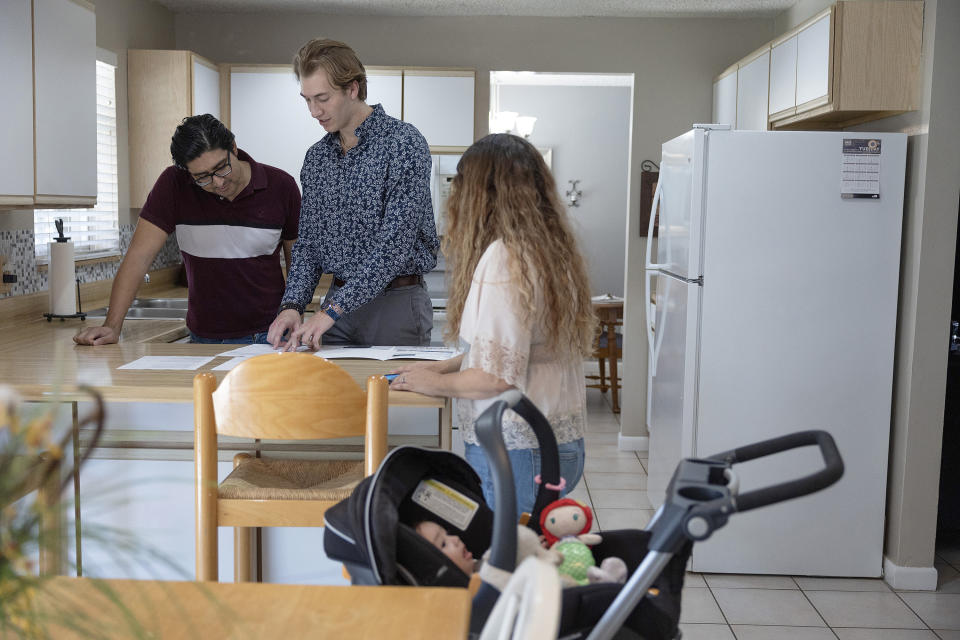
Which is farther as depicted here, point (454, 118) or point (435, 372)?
point (454, 118)

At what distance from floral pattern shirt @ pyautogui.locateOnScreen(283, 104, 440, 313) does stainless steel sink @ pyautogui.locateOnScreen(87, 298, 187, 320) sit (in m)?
1.75

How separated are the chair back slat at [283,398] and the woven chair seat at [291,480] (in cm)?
17

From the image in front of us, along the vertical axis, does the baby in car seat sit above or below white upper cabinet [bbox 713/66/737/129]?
below

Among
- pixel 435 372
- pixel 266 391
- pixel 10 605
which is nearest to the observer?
pixel 10 605

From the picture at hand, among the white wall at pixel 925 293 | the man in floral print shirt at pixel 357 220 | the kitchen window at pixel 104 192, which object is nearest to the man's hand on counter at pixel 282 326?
the man in floral print shirt at pixel 357 220

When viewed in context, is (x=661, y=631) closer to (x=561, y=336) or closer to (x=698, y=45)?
(x=561, y=336)

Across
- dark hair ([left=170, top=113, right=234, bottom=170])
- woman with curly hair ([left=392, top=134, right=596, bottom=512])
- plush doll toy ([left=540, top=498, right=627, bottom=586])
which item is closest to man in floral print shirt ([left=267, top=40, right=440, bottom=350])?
dark hair ([left=170, top=113, right=234, bottom=170])

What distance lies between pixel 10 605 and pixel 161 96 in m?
4.30

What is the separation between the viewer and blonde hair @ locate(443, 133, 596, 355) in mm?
1779

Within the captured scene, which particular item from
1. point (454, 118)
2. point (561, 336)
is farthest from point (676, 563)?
point (454, 118)

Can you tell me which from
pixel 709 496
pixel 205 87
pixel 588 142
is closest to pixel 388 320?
pixel 709 496

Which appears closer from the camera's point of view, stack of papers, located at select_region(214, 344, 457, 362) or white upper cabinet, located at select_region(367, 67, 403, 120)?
stack of papers, located at select_region(214, 344, 457, 362)

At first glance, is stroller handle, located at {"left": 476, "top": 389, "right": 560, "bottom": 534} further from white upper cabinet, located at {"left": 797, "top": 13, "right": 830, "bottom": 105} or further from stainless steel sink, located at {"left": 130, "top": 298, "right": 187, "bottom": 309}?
stainless steel sink, located at {"left": 130, "top": 298, "right": 187, "bottom": 309}

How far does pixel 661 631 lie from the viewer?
1175 millimetres
